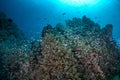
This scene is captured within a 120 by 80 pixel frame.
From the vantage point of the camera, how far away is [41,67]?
271 inches

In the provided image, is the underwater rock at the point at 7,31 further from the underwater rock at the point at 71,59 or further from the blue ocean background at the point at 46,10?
the blue ocean background at the point at 46,10

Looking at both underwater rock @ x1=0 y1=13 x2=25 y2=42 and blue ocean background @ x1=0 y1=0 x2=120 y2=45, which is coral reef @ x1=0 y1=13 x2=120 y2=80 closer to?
underwater rock @ x1=0 y1=13 x2=25 y2=42

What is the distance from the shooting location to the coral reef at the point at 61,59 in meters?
6.82

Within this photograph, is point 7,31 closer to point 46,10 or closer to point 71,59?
point 71,59

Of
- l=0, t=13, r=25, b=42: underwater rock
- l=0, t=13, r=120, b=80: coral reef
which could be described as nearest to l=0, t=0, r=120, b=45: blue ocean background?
l=0, t=13, r=25, b=42: underwater rock

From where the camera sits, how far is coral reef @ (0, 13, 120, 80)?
6.82 m

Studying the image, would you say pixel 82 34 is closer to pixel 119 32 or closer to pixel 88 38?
pixel 88 38

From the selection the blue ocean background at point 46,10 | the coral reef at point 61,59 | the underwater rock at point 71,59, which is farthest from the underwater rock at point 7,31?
the blue ocean background at point 46,10

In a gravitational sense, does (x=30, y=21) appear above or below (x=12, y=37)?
above

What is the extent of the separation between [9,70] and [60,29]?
9.30ft

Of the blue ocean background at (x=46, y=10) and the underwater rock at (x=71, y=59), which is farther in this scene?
the blue ocean background at (x=46, y=10)

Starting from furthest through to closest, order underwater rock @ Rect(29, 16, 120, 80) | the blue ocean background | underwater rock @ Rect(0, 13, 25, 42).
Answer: the blue ocean background < underwater rock @ Rect(0, 13, 25, 42) < underwater rock @ Rect(29, 16, 120, 80)

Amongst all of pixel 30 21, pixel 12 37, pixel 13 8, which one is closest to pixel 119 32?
pixel 30 21

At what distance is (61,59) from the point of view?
271 inches
